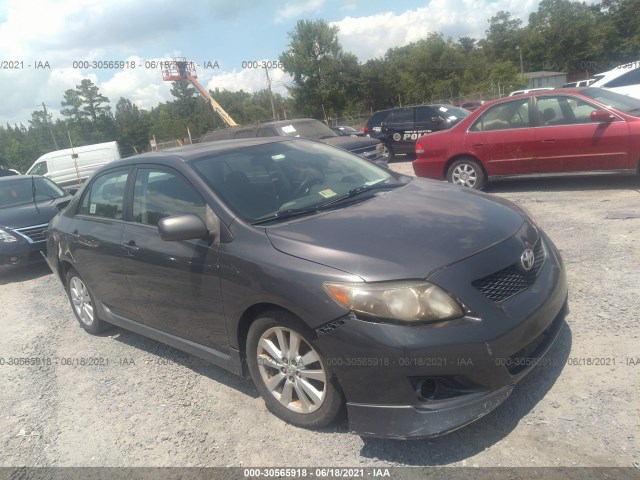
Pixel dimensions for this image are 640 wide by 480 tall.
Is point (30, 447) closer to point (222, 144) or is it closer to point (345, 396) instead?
point (345, 396)

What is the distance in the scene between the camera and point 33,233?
309 inches

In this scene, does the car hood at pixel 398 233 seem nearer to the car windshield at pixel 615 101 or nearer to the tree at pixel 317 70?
the car windshield at pixel 615 101

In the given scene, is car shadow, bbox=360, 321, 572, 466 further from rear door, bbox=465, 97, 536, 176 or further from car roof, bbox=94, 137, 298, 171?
rear door, bbox=465, 97, 536, 176

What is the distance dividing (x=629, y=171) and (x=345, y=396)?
620 centimetres

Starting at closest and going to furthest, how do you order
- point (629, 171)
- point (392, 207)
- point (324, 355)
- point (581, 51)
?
point (324, 355) < point (392, 207) < point (629, 171) < point (581, 51)

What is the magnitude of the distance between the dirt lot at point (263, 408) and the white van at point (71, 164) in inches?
649

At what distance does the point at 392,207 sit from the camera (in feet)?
10.9

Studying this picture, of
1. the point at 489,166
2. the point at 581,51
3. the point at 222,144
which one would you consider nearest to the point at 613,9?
the point at 581,51

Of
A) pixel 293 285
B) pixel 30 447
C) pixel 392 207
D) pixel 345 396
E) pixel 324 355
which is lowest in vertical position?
pixel 30 447

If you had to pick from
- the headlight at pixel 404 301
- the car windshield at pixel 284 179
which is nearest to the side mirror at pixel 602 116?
the car windshield at pixel 284 179

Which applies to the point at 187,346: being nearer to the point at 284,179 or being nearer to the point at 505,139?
the point at 284,179

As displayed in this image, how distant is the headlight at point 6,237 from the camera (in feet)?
25.0

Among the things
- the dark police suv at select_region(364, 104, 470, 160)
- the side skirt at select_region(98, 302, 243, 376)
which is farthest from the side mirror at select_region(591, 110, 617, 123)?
the dark police suv at select_region(364, 104, 470, 160)

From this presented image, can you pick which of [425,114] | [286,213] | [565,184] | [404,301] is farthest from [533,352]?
[425,114]
